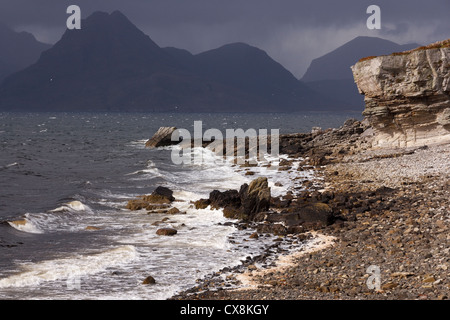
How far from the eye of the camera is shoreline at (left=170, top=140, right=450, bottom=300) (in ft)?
41.1

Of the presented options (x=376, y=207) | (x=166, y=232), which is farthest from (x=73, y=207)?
(x=376, y=207)

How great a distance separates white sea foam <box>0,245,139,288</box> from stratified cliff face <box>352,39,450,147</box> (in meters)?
27.1

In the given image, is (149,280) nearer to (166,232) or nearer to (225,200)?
(166,232)

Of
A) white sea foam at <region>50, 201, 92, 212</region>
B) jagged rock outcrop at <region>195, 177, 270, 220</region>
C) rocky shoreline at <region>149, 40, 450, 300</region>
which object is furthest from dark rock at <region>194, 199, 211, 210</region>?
white sea foam at <region>50, 201, 92, 212</region>

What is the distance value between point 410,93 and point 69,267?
29580 mm

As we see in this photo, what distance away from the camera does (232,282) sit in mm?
14805

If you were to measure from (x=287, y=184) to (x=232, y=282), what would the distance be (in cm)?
1846

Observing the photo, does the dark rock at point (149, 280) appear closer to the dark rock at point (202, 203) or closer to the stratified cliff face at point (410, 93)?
the dark rock at point (202, 203)

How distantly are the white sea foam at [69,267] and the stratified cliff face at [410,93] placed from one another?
2706cm

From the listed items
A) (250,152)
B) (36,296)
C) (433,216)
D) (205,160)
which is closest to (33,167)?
(205,160)

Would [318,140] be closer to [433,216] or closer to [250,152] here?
[250,152]

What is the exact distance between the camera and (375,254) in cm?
1559

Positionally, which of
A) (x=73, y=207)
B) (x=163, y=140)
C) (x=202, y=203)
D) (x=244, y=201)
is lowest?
(x=73, y=207)
